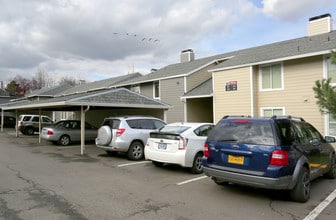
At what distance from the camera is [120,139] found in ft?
39.1

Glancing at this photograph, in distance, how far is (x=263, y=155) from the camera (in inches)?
241

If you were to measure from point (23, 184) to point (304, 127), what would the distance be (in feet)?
23.0

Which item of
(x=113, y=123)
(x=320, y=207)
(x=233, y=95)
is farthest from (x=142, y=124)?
(x=320, y=207)

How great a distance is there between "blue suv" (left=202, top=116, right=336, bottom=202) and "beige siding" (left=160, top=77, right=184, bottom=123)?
14984 mm

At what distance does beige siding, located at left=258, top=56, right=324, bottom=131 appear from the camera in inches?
550

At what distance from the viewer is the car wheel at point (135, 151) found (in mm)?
12055

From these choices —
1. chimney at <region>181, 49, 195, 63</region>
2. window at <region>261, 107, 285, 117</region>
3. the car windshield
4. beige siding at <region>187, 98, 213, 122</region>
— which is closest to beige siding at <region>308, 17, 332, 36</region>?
window at <region>261, 107, 285, 117</region>

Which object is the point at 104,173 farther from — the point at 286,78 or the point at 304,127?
the point at 286,78

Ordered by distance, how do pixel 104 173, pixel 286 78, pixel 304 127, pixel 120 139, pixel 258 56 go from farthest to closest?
pixel 258 56 → pixel 286 78 → pixel 120 139 → pixel 104 173 → pixel 304 127

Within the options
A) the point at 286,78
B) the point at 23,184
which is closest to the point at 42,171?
the point at 23,184

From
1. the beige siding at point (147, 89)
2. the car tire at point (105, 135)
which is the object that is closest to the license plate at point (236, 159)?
the car tire at point (105, 135)

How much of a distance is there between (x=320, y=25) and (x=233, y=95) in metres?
6.54

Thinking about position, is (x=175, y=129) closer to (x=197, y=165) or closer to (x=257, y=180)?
(x=197, y=165)

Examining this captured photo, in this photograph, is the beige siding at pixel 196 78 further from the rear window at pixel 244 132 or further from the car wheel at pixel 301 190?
the car wheel at pixel 301 190
